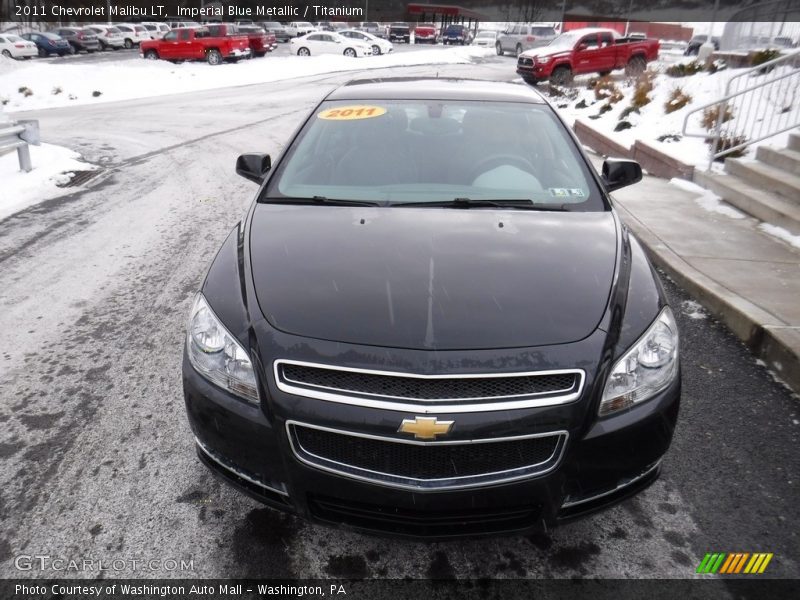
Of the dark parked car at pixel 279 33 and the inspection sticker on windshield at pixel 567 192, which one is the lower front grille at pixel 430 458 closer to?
the inspection sticker on windshield at pixel 567 192

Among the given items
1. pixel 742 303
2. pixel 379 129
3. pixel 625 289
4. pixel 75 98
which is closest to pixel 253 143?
pixel 379 129

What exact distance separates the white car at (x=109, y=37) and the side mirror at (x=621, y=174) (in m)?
45.5

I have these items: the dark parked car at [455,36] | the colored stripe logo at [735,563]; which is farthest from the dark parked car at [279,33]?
the colored stripe logo at [735,563]

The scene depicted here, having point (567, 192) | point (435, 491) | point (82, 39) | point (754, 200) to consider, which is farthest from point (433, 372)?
point (82, 39)

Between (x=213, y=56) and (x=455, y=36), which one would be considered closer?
(x=213, y=56)

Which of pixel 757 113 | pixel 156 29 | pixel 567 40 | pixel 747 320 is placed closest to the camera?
pixel 747 320

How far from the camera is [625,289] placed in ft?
8.30

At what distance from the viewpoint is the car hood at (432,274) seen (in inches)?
87.5

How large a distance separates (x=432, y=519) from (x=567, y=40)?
22740 mm

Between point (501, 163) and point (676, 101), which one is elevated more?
point (501, 163)

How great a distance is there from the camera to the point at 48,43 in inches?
1470

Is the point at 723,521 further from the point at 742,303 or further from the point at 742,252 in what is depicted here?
the point at 742,252

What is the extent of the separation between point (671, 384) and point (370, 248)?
1332 millimetres

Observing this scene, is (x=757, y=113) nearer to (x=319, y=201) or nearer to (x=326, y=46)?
(x=319, y=201)
